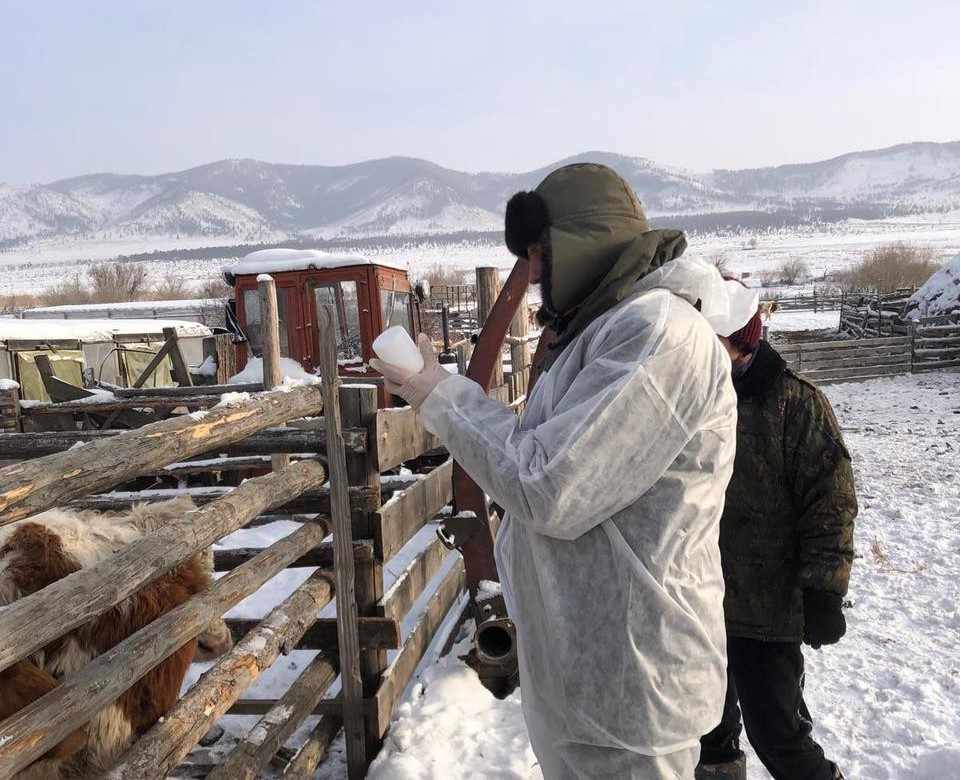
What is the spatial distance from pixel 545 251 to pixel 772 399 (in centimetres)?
124

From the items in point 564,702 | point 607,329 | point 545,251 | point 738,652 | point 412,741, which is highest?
point 545,251

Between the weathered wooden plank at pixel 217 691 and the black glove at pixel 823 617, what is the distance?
5.64ft

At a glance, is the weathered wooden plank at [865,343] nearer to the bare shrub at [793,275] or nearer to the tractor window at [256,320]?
the tractor window at [256,320]

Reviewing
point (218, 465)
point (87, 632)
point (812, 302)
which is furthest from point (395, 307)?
point (812, 302)

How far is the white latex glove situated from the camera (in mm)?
1590

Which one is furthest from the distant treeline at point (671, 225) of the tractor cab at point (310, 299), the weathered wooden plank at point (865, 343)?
the tractor cab at point (310, 299)

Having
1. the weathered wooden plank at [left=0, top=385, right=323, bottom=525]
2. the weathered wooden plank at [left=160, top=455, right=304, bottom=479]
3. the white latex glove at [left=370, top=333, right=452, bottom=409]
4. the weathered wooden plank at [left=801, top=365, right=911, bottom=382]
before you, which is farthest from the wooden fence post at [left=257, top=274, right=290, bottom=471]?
the weathered wooden plank at [left=801, top=365, right=911, bottom=382]

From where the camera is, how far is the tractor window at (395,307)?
9.71 meters

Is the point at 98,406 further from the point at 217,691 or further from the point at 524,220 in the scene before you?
the point at 524,220

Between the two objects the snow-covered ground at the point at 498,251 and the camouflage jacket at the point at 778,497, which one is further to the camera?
the snow-covered ground at the point at 498,251

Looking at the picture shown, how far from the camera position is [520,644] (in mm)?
Answer: 1623

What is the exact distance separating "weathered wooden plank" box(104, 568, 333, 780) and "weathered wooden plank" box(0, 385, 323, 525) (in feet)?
2.14

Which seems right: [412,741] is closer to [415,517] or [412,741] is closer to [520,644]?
[415,517]

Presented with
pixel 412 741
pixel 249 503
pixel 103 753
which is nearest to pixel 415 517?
pixel 412 741
